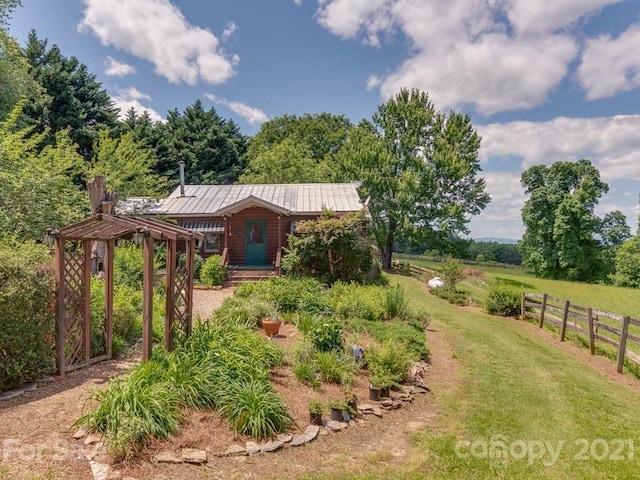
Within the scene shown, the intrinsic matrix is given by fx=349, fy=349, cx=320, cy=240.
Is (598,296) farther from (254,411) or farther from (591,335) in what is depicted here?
(254,411)

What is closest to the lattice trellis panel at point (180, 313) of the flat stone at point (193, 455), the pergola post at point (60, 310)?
the pergola post at point (60, 310)

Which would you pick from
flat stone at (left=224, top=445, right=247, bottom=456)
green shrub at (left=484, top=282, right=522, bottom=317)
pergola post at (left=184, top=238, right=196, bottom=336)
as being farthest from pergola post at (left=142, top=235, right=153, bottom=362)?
green shrub at (left=484, top=282, right=522, bottom=317)

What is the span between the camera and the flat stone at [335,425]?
15.1ft

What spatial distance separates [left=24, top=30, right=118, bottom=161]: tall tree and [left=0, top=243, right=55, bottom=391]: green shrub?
75.3 ft

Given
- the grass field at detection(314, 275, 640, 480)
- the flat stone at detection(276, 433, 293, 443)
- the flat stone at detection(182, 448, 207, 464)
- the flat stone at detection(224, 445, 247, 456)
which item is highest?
the flat stone at detection(182, 448, 207, 464)

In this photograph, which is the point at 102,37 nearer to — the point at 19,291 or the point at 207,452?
the point at 19,291

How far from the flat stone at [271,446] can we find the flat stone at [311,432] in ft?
1.16

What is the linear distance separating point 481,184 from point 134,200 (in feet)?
75.1

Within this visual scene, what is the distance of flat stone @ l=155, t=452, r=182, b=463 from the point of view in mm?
3559

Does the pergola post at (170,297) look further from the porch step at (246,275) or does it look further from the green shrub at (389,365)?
the porch step at (246,275)

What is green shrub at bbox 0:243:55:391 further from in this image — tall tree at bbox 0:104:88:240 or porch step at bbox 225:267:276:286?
porch step at bbox 225:267:276:286

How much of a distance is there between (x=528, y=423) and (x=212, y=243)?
49.9 ft

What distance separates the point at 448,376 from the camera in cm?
700

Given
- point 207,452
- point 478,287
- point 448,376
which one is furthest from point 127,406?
point 478,287
